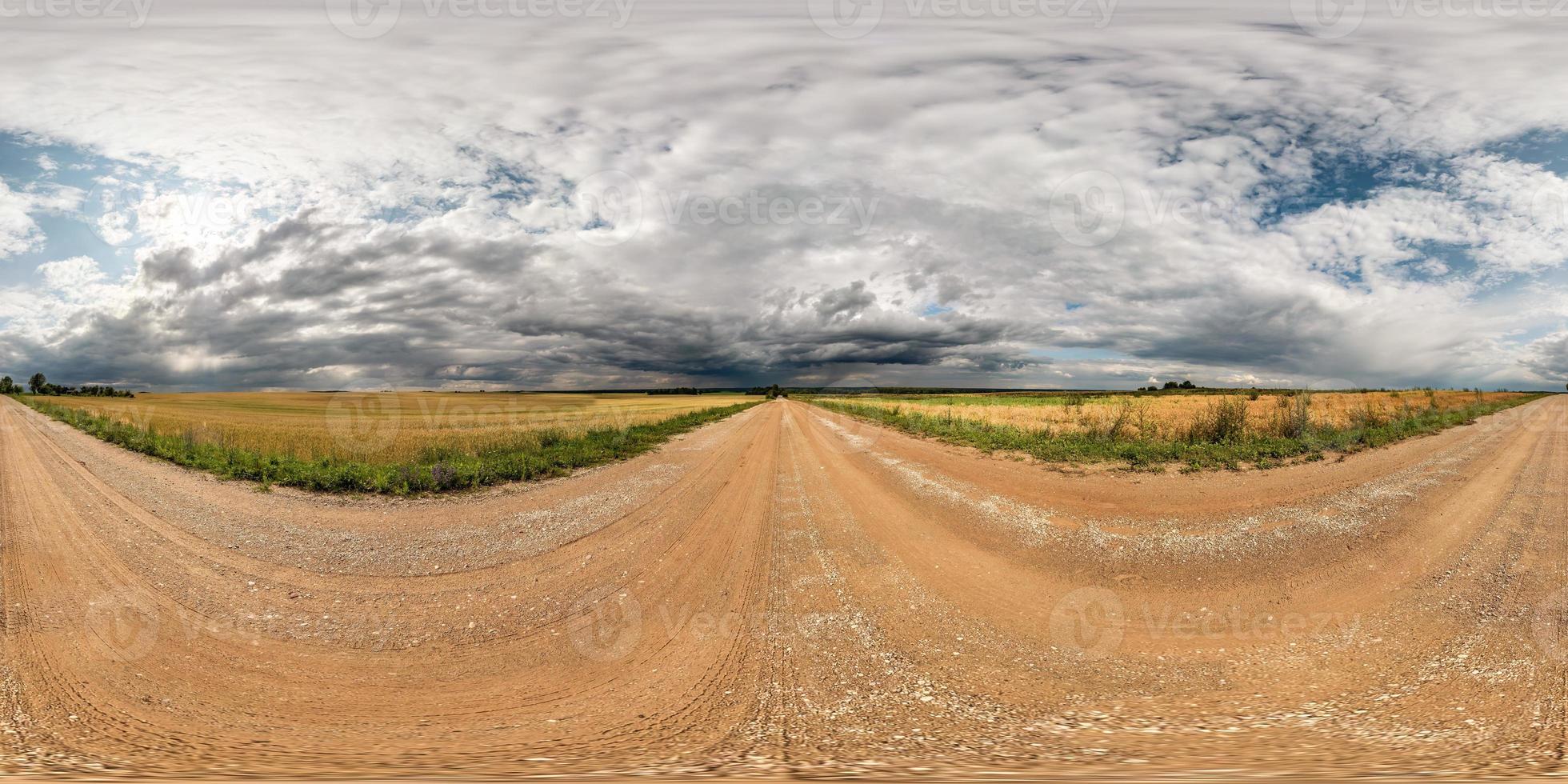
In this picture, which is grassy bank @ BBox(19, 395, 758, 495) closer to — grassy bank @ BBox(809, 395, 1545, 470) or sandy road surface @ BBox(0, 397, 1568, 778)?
sandy road surface @ BBox(0, 397, 1568, 778)

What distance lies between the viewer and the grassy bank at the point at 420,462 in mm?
10719

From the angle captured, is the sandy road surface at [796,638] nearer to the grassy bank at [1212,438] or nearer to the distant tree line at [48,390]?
the grassy bank at [1212,438]

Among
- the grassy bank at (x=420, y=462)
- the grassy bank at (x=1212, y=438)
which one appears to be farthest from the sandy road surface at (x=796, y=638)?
the grassy bank at (x=1212, y=438)

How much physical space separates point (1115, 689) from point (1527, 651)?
3.47 meters

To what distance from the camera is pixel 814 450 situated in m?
17.1

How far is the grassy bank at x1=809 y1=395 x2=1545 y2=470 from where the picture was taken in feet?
41.5

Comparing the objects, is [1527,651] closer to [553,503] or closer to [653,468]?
[553,503]

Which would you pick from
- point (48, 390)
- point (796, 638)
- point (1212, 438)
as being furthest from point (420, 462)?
point (48, 390)

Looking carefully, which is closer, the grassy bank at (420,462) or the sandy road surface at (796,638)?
the sandy road surface at (796,638)

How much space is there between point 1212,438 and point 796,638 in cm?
1592

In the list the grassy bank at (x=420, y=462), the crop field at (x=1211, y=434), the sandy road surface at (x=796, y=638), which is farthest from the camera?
the crop field at (x=1211, y=434)

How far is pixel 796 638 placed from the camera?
4.59m

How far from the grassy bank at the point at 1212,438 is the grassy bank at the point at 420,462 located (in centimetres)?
1070

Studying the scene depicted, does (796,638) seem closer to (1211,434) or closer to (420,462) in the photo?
(420,462)
